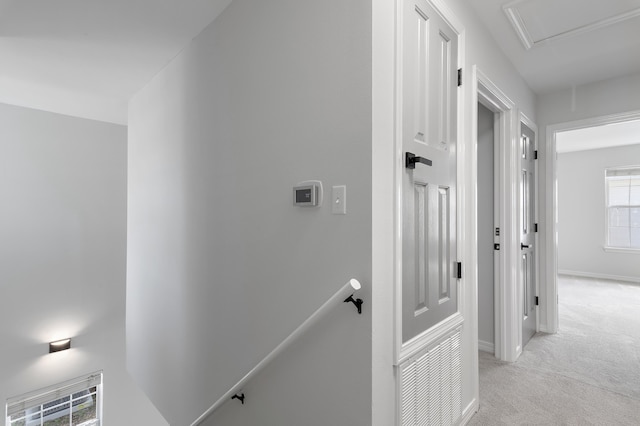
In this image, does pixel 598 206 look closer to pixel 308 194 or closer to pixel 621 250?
pixel 621 250

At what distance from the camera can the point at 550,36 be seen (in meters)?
2.46

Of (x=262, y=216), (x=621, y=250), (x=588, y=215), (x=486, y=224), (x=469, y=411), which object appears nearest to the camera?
(x=262, y=216)

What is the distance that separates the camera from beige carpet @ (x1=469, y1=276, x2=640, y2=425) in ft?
6.77

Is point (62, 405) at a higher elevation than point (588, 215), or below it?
below

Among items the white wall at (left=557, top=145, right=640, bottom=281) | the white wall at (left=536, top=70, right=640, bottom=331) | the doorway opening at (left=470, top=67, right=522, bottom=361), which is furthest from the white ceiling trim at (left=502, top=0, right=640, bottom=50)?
the white wall at (left=557, top=145, right=640, bottom=281)

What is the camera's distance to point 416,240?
1514mm

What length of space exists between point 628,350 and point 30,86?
6.39 m

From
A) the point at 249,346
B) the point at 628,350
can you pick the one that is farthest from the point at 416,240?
the point at 628,350

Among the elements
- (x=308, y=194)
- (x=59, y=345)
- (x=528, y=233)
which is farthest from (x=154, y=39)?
(x=59, y=345)

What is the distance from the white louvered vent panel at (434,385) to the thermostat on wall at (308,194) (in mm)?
806

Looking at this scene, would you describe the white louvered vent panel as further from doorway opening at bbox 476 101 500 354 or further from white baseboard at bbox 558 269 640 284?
white baseboard at bbox 558 269 640 284

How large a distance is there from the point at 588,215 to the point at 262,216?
773 cm

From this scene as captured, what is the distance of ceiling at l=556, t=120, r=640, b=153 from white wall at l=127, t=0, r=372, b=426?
485 cm

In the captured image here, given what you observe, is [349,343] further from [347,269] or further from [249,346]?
[249,346]
